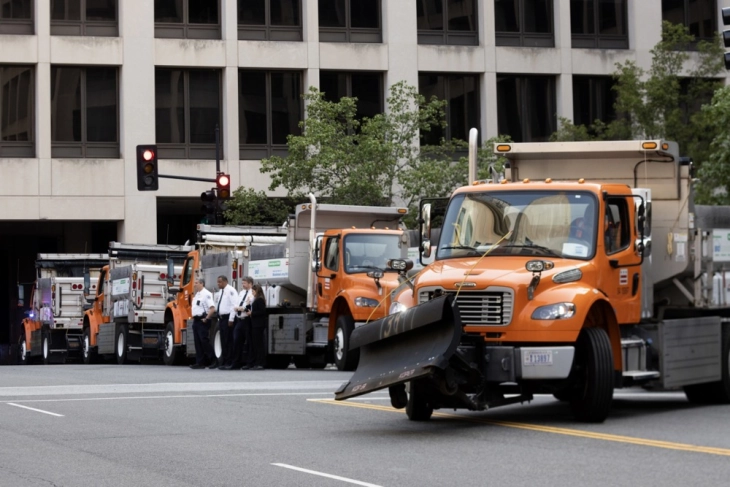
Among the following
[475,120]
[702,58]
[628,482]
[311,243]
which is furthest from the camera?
[475,120]

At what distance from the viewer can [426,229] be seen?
15617 millimetres

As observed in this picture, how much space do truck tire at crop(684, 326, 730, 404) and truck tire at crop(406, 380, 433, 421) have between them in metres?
3.47

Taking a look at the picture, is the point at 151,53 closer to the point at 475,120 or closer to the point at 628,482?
the point at 475,120

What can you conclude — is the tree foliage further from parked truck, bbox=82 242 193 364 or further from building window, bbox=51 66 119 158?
building window, bbox=51 66 119 158

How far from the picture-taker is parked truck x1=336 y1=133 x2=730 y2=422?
13.5 m

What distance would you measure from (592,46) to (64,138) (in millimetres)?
19616

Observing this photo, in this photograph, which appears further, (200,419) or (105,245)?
(105,245)

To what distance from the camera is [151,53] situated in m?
47.8

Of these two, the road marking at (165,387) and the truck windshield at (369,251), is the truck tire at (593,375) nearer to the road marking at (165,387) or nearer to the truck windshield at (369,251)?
the road marking at (165,387)

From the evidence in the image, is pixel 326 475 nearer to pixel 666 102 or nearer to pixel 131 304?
pixel 131 304

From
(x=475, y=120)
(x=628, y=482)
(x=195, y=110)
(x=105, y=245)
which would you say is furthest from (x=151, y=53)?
(x=628, y=482)

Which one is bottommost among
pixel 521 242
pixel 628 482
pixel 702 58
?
pixel 628 482

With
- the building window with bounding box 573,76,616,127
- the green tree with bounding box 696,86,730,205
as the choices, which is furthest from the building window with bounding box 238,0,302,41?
the green tree with bounding box 696,86,730,205

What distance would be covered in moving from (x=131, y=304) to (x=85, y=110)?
14.9 m
